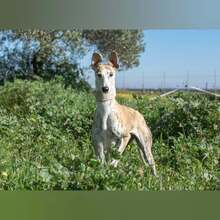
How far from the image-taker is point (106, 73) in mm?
3996

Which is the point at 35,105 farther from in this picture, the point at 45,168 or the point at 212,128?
the point at 212,128

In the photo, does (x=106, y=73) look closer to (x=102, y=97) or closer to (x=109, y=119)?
(x=102, y=97)

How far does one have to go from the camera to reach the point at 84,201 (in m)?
3.89

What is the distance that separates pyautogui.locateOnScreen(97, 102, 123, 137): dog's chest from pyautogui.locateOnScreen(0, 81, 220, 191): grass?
0.07m

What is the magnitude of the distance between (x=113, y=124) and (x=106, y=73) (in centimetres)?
29

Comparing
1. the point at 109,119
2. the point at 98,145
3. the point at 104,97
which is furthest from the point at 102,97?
the point at 98,145

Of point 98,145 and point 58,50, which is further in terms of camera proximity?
point 58,50

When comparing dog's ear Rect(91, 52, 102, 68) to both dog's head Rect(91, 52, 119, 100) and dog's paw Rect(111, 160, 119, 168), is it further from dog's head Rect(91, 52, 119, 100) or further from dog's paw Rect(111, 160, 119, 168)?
dog's paw Rect(111, 160, 119, 168)

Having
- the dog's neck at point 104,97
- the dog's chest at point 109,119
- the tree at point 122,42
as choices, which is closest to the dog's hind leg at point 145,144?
the dog's chest at point 109,119

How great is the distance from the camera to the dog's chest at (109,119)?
405 cm

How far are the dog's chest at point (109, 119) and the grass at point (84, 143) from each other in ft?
0.23

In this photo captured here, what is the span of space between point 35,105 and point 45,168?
446mm

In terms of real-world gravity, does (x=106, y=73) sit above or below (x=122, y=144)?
above

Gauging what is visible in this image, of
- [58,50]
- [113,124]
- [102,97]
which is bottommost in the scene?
[113,124]
